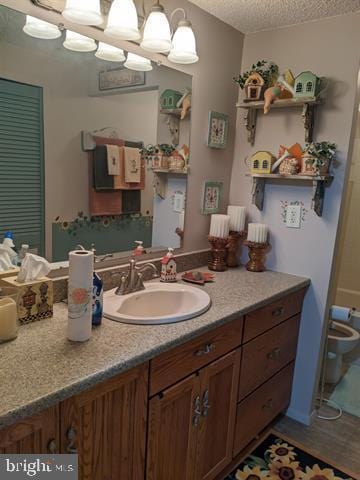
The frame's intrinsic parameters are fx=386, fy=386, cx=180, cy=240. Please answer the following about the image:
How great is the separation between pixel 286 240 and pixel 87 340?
1400mm

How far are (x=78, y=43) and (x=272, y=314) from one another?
1.48m

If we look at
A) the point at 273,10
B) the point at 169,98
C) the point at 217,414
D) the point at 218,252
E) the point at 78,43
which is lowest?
the point at 217,414

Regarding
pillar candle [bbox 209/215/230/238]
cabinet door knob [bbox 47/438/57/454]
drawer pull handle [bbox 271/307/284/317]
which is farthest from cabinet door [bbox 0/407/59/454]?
pillar candle [bbox 209/215/230/238]

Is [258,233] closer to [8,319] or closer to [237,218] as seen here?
[237,218]

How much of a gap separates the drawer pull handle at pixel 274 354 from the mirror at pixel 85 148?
2.54ft

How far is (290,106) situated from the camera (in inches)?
84.7

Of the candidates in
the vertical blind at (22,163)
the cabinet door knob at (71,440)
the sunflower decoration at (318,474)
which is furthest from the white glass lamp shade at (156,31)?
the sunflower decoration at (318,474)

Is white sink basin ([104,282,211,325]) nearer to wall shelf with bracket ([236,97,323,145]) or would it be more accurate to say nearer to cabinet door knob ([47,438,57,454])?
cabinet door knob ([47,438,57,454])

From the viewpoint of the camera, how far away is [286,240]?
2.25 m

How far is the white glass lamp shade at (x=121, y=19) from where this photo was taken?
1472 millimetres

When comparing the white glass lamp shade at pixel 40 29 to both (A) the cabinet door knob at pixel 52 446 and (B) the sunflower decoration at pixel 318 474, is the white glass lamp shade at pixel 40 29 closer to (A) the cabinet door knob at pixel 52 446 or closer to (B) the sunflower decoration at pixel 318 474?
(A) the cabinet door knob at pixel 52 446

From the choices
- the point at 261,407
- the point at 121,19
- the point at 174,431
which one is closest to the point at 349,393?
the point at 261,407

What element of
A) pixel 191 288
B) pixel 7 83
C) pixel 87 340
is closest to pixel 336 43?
pixel 191 288

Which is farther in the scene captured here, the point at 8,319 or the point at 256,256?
the point at 256,256
